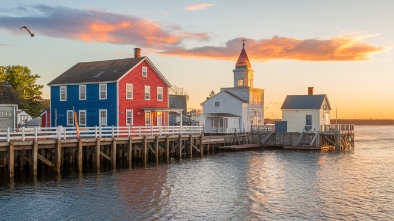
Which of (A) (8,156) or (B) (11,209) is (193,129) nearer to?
(A) (8,156)

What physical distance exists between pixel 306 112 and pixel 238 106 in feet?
32.5

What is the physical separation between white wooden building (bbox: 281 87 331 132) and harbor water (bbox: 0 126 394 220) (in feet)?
66.4

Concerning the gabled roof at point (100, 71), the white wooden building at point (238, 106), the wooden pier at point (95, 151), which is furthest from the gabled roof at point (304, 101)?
the gabled roof at point (100, 71)

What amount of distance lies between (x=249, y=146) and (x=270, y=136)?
16.9ft

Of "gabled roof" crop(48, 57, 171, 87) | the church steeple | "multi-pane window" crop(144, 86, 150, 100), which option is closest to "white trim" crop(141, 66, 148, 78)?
"gabled roof" crop(48, 57, 171, 87)

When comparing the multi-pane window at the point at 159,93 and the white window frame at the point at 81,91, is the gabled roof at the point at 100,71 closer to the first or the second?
the white window frame at the point at 81,91

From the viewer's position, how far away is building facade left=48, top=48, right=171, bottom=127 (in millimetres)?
46312

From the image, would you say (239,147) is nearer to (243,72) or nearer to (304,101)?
(304,101)

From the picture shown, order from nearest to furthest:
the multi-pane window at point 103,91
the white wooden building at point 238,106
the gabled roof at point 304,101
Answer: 1. the multi-pane window at point 103,91
2. the gabled roof at point 304,101
3. the white wooden building at point 238,106

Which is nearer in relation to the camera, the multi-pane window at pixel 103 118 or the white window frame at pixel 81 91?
the multi-pane window at pixel 103 118

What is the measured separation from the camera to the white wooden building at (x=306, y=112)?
5991 cm

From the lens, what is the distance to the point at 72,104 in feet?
160

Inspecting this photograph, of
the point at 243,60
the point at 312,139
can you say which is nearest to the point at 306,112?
the point at 312,139

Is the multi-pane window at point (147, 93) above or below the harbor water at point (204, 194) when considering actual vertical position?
above
